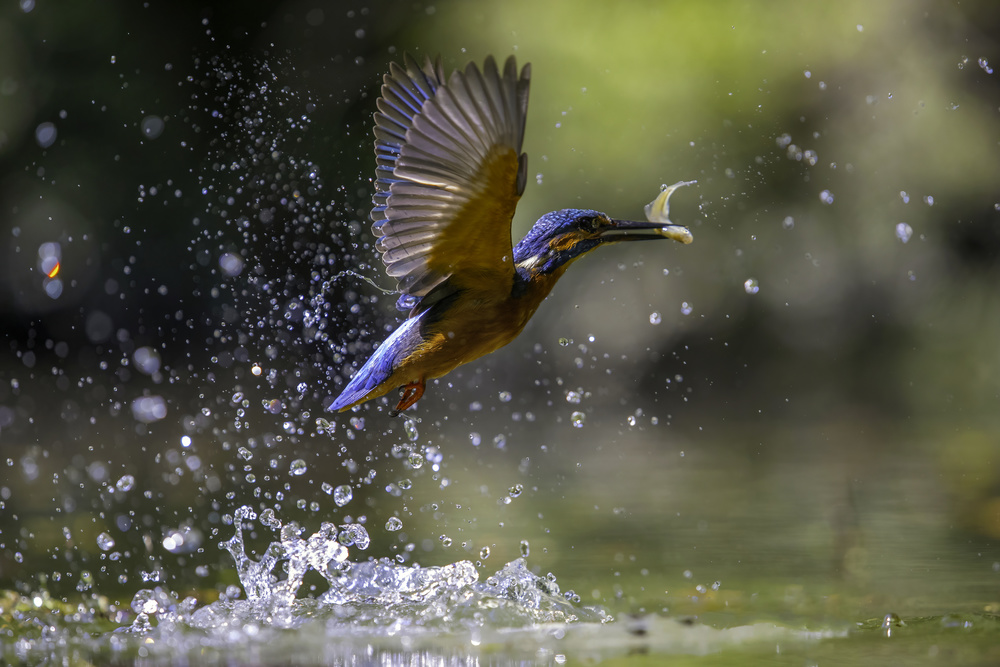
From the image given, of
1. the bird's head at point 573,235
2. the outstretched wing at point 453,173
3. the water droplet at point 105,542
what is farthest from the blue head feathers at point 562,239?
the water droplet at point 105,542

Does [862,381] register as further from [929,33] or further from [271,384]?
[271,384]

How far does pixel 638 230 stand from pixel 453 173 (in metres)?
0.53

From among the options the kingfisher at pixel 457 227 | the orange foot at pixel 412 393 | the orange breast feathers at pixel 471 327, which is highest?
the kingfisher at pixel 457 227

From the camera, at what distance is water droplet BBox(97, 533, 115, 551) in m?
3.22

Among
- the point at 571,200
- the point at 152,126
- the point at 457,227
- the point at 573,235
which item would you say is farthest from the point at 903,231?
the point at 457,227

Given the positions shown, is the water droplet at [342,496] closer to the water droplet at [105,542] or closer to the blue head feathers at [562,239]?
the water droplet at [105,542]

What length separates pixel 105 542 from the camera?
327 cm

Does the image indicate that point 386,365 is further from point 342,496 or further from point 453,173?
point 342,496

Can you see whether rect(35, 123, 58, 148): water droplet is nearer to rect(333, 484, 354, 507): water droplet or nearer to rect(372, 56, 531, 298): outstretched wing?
rect(333, 484, 354, 507): water droplet

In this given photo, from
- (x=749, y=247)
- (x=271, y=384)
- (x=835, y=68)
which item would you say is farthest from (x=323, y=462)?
(x=835, y=68)

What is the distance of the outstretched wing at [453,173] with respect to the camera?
2.04 m

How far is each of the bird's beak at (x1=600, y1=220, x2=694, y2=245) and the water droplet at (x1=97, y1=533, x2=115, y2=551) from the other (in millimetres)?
1853

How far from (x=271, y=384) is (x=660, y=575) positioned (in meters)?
4.83

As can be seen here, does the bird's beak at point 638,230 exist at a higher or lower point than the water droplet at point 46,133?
lower
